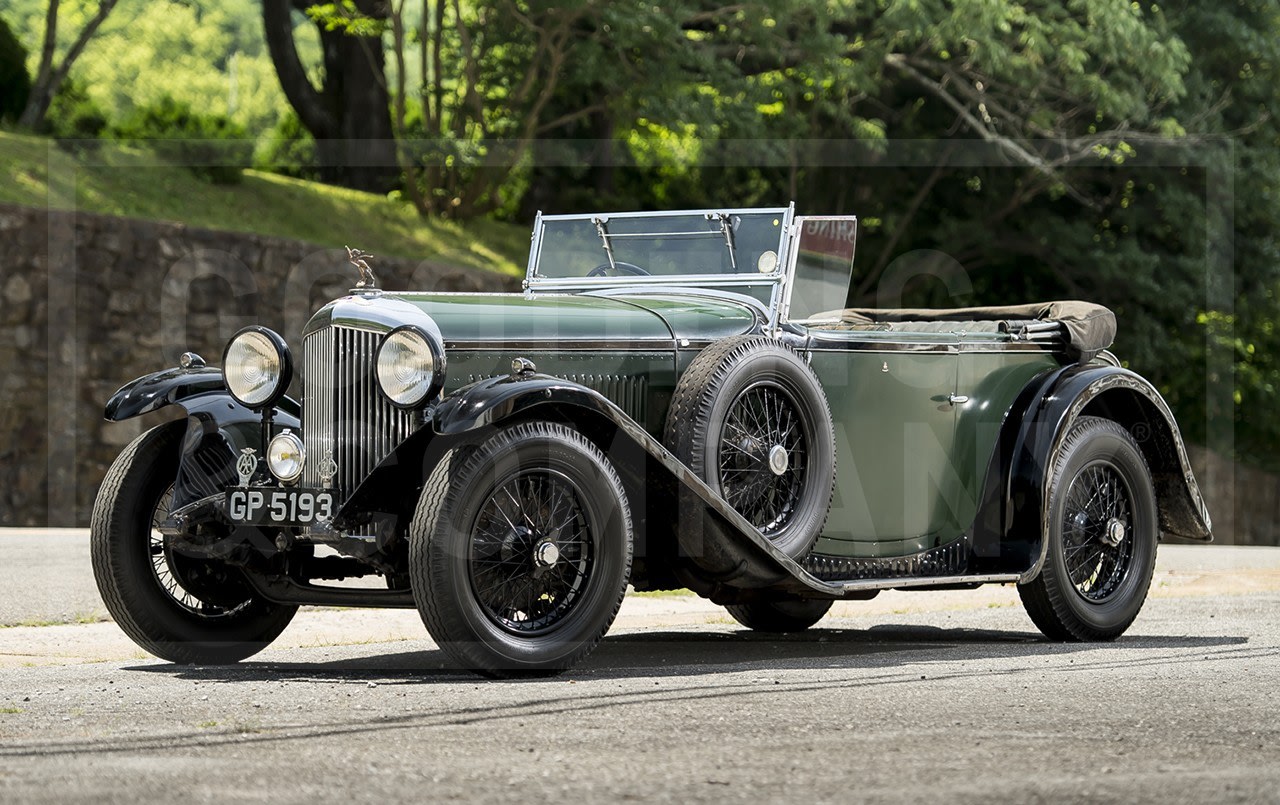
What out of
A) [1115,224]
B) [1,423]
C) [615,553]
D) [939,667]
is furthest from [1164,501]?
[1115,224]

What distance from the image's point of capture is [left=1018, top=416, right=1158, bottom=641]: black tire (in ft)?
26.7

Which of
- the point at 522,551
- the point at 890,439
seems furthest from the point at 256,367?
the point at 890,439

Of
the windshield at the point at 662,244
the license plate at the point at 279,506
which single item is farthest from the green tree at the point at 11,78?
the license plate at the point at 279,506

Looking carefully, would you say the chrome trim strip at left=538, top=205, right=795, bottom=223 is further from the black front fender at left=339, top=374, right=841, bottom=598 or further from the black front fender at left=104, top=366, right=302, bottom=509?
the black front fender at left=104, top=366, right=302, bottom=509

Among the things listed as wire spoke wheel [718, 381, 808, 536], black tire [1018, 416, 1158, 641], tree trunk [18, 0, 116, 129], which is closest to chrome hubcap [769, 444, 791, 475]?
wire spoke wheel [718, 381, 808, 536]

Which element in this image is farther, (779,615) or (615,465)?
(779,615)

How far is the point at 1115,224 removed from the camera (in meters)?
23.4

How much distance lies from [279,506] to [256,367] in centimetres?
82

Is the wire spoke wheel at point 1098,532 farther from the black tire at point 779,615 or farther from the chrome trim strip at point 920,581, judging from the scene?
the black tire at point 779,615

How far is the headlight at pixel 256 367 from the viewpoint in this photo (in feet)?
23.0

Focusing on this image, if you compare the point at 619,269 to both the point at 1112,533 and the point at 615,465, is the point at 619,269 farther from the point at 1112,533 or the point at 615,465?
the point at 1112,533

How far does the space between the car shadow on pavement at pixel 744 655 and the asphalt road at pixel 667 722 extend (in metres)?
0.02

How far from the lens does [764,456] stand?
7141 mm

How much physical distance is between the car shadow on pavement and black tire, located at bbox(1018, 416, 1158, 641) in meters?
0.14
